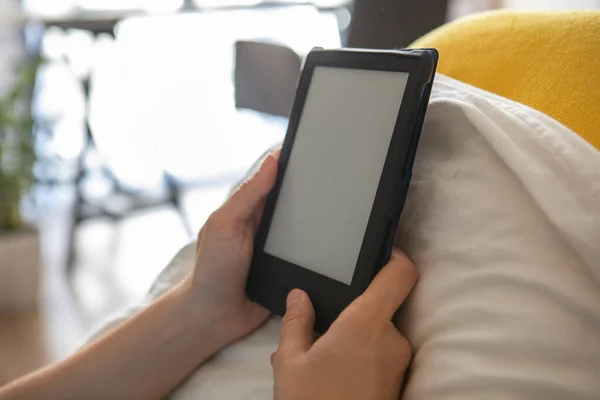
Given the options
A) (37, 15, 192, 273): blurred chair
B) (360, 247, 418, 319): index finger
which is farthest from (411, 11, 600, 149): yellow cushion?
(37, 15, 192, 273): blurred chair

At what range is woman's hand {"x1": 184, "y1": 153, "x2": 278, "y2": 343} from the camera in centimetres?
54

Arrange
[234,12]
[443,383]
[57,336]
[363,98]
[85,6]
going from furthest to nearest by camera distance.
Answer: [234,12]
[85,6]
[57,336]
[363,98]
[443,383]

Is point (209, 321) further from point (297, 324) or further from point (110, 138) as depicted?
point (110, 138)

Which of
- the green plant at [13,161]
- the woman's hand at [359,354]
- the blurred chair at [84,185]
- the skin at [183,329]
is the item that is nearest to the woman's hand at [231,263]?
the skin at [183,329]

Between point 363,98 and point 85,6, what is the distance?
2.05 m

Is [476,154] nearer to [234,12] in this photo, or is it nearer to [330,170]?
[330,170]

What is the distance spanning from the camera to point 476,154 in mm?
420

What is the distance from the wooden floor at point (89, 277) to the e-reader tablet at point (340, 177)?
0.61m

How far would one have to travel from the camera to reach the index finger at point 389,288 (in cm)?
41

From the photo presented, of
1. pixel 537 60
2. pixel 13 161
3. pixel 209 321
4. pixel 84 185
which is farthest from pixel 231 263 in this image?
pixel 84 185

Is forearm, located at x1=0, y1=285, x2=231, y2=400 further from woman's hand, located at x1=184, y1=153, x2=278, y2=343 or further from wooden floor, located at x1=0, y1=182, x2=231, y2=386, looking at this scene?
wooden floor, located at x1=0, y1=182, x2=231, y2=386

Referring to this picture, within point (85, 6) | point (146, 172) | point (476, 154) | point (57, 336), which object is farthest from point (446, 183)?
point (85, 6)

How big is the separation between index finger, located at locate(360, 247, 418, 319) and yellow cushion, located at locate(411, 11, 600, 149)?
17 cm

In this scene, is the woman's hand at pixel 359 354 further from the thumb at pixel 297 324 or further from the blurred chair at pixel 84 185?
the blurred chair at pixel 84 185
